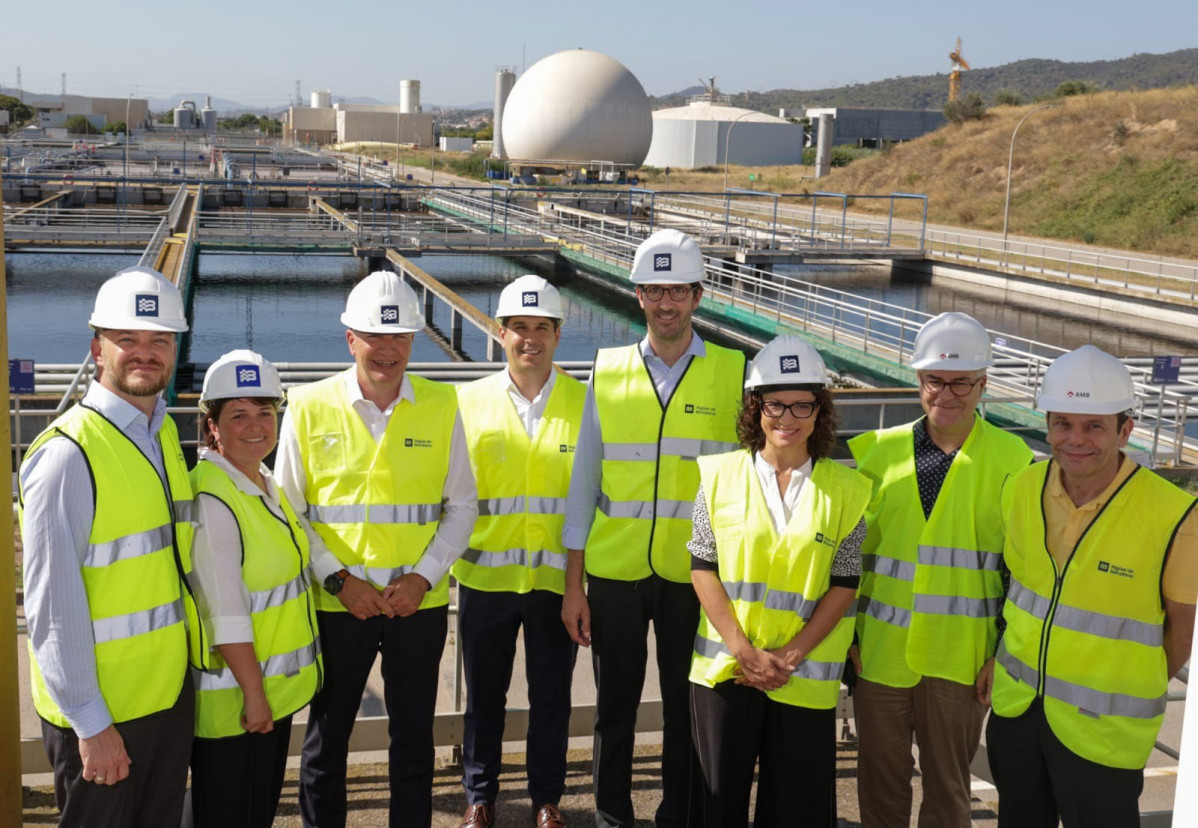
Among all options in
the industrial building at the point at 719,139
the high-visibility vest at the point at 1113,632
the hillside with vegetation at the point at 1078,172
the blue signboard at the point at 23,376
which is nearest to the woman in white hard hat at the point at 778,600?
the high-visibility vest at the point at 1113,632

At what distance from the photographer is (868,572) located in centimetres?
365

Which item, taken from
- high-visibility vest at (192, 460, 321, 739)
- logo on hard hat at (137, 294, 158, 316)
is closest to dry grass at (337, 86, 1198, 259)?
high-visibility vest at (192, 460, 321, 739)

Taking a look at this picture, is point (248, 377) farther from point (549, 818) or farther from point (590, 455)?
point (549, 818)

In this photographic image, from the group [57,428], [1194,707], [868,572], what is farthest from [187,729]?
[1194,707]

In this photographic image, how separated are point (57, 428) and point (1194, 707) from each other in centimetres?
250

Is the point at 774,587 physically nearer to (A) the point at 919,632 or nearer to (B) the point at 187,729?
(A) the point at 919,632

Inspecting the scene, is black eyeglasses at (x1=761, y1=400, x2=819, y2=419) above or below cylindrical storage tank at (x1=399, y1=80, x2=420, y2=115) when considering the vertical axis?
below

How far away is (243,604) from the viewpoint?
3.09 m

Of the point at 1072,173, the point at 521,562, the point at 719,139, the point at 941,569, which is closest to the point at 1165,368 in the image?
the point at 941,569

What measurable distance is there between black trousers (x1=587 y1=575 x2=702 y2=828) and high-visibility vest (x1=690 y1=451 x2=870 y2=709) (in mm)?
412

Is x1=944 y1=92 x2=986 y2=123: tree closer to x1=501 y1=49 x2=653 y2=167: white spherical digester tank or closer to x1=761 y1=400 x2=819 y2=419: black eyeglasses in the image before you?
x1=501 y1=49 x2=653 y2=167: white spherical digester tank

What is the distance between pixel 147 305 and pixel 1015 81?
174m

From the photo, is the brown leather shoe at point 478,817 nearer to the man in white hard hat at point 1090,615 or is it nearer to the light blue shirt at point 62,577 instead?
the light blue shirt at point 62,577

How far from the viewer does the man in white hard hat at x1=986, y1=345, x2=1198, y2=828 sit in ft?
9.71
